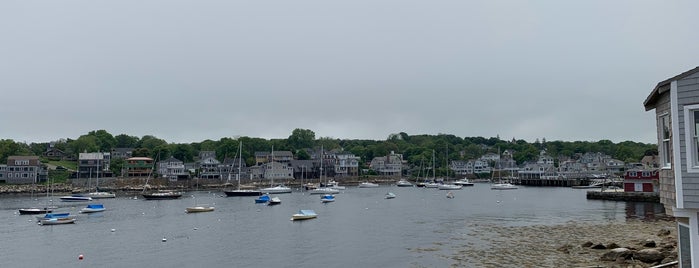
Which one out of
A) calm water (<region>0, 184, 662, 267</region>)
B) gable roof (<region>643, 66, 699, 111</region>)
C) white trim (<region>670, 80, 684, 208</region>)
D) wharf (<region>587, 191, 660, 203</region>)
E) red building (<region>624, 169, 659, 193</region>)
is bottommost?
calm water (<region>0, 184, 662, 267</region>)

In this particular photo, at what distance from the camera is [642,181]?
87.4 meters

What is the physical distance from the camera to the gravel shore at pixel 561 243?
31.6m

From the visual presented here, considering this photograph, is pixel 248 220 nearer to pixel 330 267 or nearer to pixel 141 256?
pixel 141 256

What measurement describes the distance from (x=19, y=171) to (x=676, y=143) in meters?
158

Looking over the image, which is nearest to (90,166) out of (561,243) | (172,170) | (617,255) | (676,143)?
(172,170)

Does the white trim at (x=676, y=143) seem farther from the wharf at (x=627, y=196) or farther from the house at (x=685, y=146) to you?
the wharf at (x=627, y=196)

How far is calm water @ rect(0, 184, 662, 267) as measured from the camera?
37375mm

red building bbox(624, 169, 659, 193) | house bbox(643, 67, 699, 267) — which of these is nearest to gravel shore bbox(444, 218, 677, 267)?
house bbox(643, 67, 699, 267)

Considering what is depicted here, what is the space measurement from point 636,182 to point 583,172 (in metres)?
109

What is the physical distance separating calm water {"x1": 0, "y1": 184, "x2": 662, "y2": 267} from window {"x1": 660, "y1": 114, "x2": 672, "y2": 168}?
18848mm

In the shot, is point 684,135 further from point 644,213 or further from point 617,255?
point 644,213

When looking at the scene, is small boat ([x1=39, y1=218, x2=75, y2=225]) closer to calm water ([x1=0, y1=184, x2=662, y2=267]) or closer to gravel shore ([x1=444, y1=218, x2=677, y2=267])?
calm water ([x1=0, y1=184, x2=662, y2=267])

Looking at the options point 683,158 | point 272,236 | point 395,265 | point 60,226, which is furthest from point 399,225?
point 683,158

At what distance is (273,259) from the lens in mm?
37531
